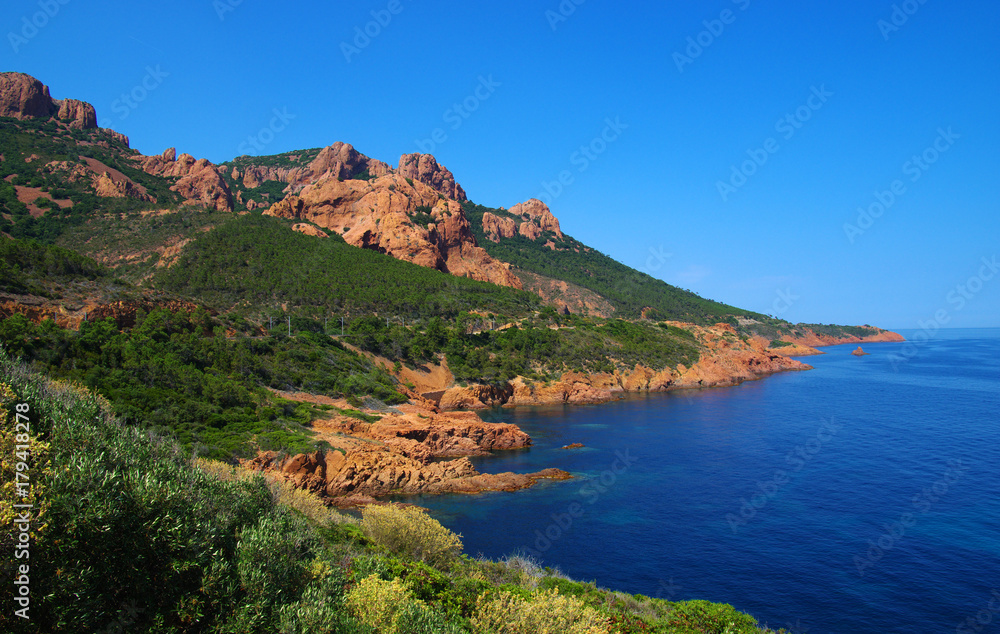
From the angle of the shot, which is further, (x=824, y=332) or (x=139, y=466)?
(x=824, y=332)

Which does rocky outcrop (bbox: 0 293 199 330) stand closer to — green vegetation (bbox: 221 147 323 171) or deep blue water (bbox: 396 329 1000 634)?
deep blue water (bbox: 396 329 1000 634)

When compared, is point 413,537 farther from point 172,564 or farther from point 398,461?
point 398,461

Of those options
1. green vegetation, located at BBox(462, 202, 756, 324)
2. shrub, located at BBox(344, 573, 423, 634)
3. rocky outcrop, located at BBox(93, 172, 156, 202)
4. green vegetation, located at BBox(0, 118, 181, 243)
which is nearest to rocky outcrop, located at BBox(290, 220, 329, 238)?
green vegetation, located at BBox(0, 118, 181, 243)

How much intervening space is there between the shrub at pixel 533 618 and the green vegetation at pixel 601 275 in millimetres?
111786

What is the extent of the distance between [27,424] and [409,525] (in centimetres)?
1157

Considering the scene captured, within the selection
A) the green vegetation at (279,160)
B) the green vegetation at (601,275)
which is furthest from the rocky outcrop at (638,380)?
the green vegetation at (279,160)

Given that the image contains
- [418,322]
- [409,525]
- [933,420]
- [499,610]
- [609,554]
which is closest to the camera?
[499,610]

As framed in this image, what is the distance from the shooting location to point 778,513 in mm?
28344

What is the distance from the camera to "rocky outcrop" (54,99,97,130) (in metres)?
104

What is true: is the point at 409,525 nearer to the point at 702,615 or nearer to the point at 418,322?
the point at 702,615

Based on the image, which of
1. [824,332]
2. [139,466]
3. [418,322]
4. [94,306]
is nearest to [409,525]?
[139,466]

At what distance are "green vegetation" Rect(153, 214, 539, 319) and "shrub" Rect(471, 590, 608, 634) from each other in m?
59.8

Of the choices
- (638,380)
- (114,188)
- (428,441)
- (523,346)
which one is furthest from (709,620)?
(114,188)

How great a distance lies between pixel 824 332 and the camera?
18888 centimetres
